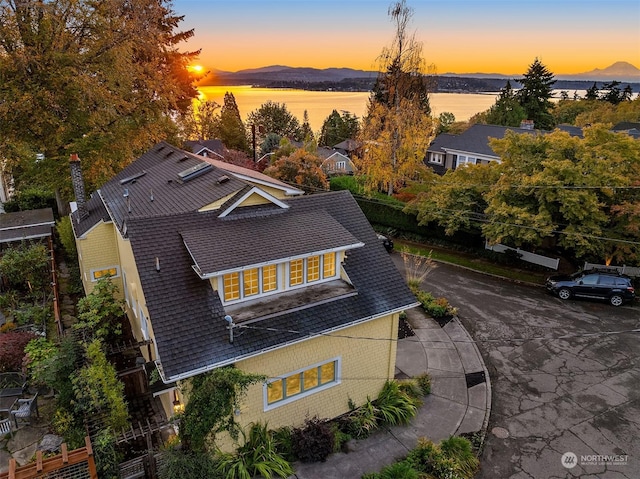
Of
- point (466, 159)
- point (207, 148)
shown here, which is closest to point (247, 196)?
point (207, 148)

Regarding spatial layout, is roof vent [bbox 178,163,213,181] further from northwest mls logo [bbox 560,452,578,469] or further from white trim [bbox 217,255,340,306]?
northwest mls logo [bbox 560,452,578,469]

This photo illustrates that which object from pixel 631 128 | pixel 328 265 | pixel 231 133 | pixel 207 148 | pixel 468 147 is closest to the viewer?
pixel 328 265

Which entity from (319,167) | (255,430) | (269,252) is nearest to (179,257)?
(269,252)

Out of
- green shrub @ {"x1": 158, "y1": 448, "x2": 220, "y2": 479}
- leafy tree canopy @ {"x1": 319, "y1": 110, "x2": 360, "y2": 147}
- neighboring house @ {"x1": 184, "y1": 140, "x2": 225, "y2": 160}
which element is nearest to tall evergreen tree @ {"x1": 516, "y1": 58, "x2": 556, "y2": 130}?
leafy tree canopy @ {"x1": 319, "y1": 110, "x2": 360, "y2": 147}

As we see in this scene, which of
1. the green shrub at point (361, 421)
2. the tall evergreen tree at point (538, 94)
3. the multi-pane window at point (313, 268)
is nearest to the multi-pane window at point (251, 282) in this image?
the multi-pane window at point (313, 268)

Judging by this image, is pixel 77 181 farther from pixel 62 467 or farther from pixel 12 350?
pixel 62 467

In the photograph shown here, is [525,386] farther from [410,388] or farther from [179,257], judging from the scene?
[179,257]
